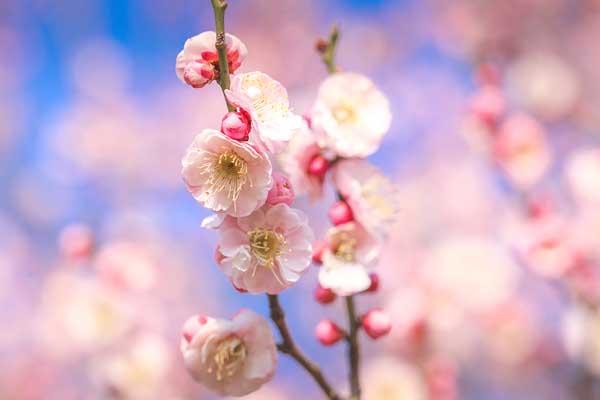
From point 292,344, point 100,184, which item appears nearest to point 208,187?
point 292,344

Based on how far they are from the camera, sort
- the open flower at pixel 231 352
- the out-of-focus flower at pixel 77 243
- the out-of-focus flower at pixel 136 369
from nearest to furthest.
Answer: the open flower at pixel 231 352 → the out-of-focus flower at pixel 136 369 → the out-of-focus flower at pixel 77 243

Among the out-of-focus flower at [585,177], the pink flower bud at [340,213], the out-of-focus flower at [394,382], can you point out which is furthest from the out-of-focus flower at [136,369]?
the out-of-focus flower at [585,177]

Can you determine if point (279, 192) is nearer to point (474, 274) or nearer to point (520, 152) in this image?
point (520, 152)

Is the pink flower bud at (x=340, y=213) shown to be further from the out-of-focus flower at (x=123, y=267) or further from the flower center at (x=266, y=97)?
the out-of-focus flower at (x=123, y=267)

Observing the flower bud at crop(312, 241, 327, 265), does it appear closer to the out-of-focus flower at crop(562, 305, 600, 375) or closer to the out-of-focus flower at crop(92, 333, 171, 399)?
the out-of-focus flower at crop(92, 333, 171, 399)

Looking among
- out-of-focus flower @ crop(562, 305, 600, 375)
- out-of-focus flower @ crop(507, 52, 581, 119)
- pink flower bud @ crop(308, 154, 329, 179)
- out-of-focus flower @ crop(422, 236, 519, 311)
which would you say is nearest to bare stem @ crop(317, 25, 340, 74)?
pink flower bud @ crop(308, 154, 329, 179)

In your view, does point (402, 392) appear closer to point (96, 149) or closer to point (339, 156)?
point (339, 156)
